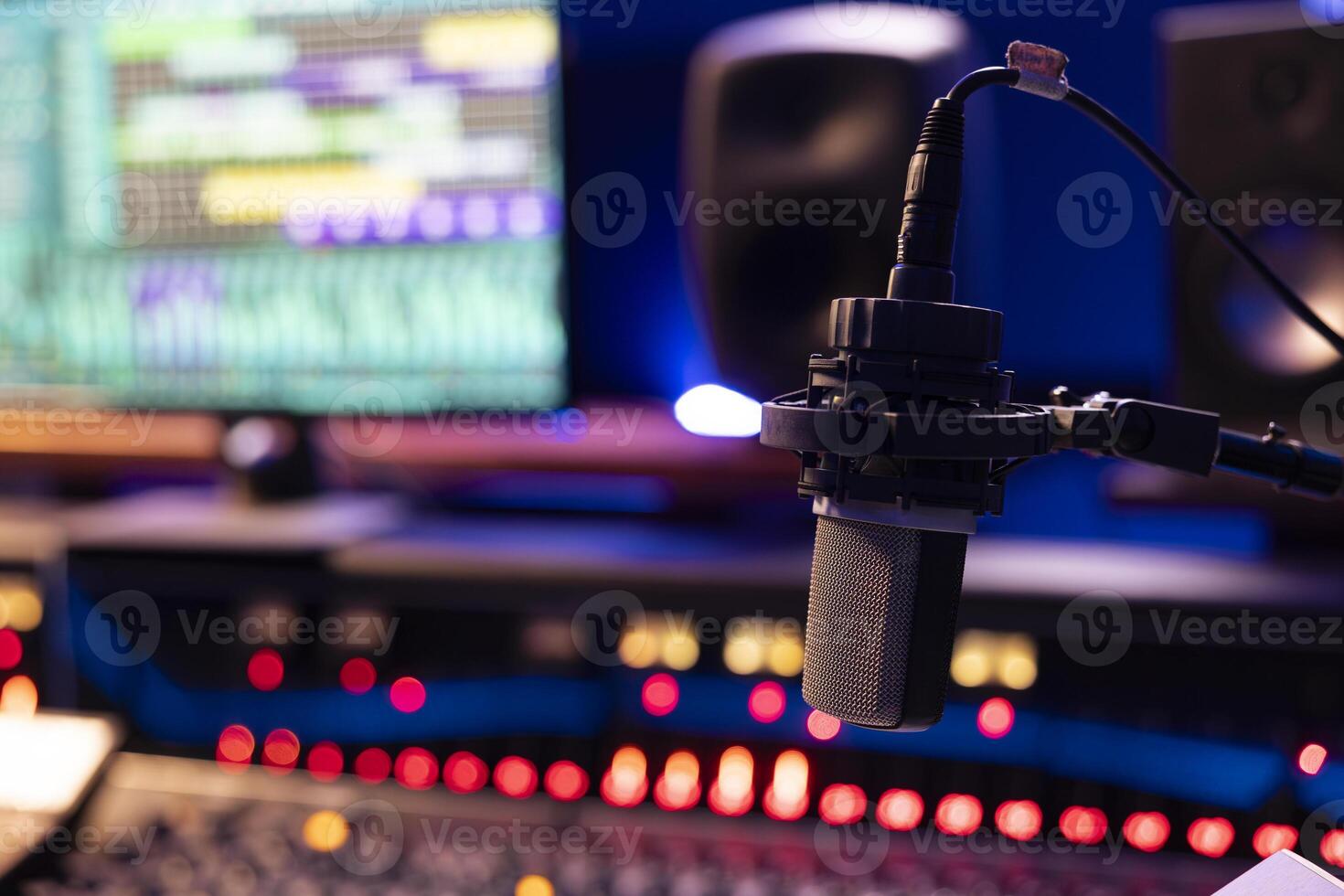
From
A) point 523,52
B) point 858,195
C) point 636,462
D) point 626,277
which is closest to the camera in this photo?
point 858,195

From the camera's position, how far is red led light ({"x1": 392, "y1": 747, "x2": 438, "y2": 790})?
0.73 meters

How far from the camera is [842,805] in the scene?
662mm

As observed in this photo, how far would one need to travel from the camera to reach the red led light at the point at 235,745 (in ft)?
2.46

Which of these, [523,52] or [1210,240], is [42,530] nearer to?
[523,52]

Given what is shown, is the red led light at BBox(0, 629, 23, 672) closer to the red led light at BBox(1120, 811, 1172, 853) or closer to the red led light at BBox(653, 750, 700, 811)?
Answer: the red led light at BBox(653, 750, 700, 811)

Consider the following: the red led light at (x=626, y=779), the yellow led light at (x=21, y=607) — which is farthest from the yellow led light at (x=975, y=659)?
the yellow led light at (x=21, y=607)

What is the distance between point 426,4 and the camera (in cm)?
83

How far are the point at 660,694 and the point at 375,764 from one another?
216mm

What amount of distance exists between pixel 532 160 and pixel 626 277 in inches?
14.8

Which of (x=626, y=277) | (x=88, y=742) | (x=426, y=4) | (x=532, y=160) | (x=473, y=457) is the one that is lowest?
(x=88, y=742)

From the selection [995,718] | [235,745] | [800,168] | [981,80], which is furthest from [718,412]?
[981,80]

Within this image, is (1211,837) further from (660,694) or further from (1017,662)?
(660,694)

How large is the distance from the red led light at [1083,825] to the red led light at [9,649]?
78 cm

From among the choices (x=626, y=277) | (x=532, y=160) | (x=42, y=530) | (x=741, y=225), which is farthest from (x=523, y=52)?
(x=42, y=530)
